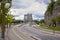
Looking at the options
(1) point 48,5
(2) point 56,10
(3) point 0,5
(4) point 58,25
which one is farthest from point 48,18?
(3) point 0,5

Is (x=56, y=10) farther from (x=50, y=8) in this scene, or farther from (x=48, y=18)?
(x=48, y=18)

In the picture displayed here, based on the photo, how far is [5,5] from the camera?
60.0 ft

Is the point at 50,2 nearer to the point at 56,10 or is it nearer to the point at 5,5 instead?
the point at 56,10

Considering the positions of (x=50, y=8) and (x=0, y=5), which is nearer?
(x=0, y=5)

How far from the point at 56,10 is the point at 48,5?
22114mm

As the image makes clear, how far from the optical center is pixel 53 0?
136 meters

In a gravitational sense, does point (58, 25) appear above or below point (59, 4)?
below

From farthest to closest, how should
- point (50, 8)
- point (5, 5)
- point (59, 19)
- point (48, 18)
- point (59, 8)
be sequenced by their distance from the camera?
point (48, 18), point (50, 8), point (59, 8), point (59, 19), point (5, 5)

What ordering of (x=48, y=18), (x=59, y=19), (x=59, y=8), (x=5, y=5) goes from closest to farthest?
(x=5, y=5), (x=59, y=19), (x=59, y=8), (x=48, y=18)

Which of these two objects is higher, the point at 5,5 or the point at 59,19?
the point at 5,5

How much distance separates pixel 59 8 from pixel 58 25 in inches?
530

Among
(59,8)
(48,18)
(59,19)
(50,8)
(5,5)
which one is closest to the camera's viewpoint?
(5,5)

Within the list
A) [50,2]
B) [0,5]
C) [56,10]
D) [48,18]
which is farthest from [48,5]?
[0,5]

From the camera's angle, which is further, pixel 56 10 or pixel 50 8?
pixel 50 8
